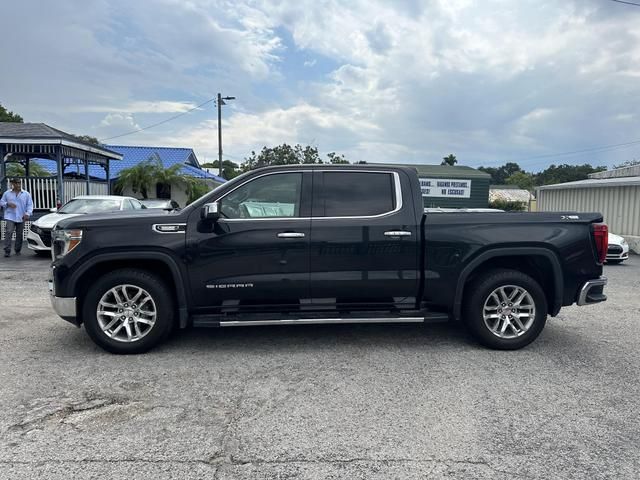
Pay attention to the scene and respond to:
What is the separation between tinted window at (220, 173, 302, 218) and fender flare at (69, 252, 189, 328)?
72 centimetres

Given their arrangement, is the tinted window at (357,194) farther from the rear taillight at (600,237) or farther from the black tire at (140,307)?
the rear taillight at (600,237)

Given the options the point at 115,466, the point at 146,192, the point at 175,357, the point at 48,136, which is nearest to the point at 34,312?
the point at 175,357

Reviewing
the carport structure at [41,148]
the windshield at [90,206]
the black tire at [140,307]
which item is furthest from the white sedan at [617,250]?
the carport structure at [41,148]

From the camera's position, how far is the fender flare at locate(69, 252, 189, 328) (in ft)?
14.8

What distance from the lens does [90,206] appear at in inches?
471

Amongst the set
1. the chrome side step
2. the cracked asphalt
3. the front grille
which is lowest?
the cracked asphalt

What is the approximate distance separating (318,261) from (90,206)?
939 centimetres

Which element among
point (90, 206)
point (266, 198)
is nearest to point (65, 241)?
point (266, 198)

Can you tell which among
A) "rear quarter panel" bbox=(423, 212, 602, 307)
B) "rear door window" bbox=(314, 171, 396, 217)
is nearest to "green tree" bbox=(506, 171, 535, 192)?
"rear quarter panel" bbox=(423, 212, 602, 307)

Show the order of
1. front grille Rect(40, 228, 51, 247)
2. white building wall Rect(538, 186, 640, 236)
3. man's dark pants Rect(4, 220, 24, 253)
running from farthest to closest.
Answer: white building wall Rect(538, 186, 640, 236) < man's dark pants Rect(4, 220, 24, 253) < front grille Rect(40, 228, 51, 247)

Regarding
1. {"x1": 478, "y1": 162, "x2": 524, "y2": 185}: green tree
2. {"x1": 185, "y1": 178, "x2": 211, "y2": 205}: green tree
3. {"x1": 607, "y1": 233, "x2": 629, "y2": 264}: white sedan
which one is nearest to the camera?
{"x1": 607, "y1": 233, "x2": 629, "y2": 264}: white sedan

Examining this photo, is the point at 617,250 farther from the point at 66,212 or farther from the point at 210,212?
the point at 66,212

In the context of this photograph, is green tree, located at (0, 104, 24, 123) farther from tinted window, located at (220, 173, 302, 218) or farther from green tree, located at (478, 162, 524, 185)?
green tree, located at (478, 162, 524, 185)

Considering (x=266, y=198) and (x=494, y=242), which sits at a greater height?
(x=266, y=198)
